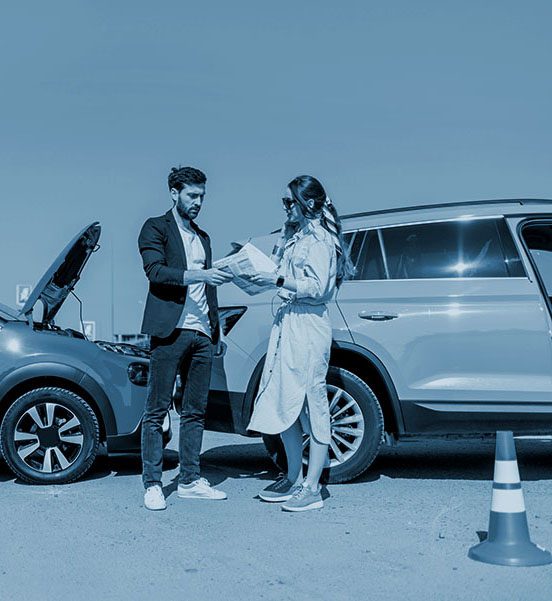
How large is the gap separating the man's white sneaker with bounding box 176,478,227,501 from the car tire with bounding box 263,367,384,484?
2.48 ft

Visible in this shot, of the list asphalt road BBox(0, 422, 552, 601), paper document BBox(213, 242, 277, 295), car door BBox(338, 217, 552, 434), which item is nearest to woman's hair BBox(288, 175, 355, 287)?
paper document BBox(213, 242, 277, 295)

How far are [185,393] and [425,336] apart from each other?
1574 millimetres

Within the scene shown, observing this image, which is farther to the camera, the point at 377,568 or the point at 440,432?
the point at 440,432

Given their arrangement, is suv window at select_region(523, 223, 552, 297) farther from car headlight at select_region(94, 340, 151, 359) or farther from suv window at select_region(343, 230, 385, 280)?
car headlight at select_region(94, 340, 151, 359)

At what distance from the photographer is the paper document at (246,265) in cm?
558

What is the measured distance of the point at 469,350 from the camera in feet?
20.5

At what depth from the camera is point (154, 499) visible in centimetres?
576

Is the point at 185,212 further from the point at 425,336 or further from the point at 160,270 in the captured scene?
the point at 425,336

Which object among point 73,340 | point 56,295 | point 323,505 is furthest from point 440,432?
point 56,295

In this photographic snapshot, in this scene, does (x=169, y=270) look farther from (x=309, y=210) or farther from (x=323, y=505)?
(x=323, y=505)

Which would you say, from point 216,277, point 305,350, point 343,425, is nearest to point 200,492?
point 343,425

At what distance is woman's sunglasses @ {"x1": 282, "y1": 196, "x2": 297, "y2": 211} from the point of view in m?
5.85

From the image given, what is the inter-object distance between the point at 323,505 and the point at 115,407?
5.55 ft

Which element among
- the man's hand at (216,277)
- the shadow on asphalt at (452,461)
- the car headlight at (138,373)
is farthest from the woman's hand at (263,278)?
the shadow on asphalt at (452,461)
